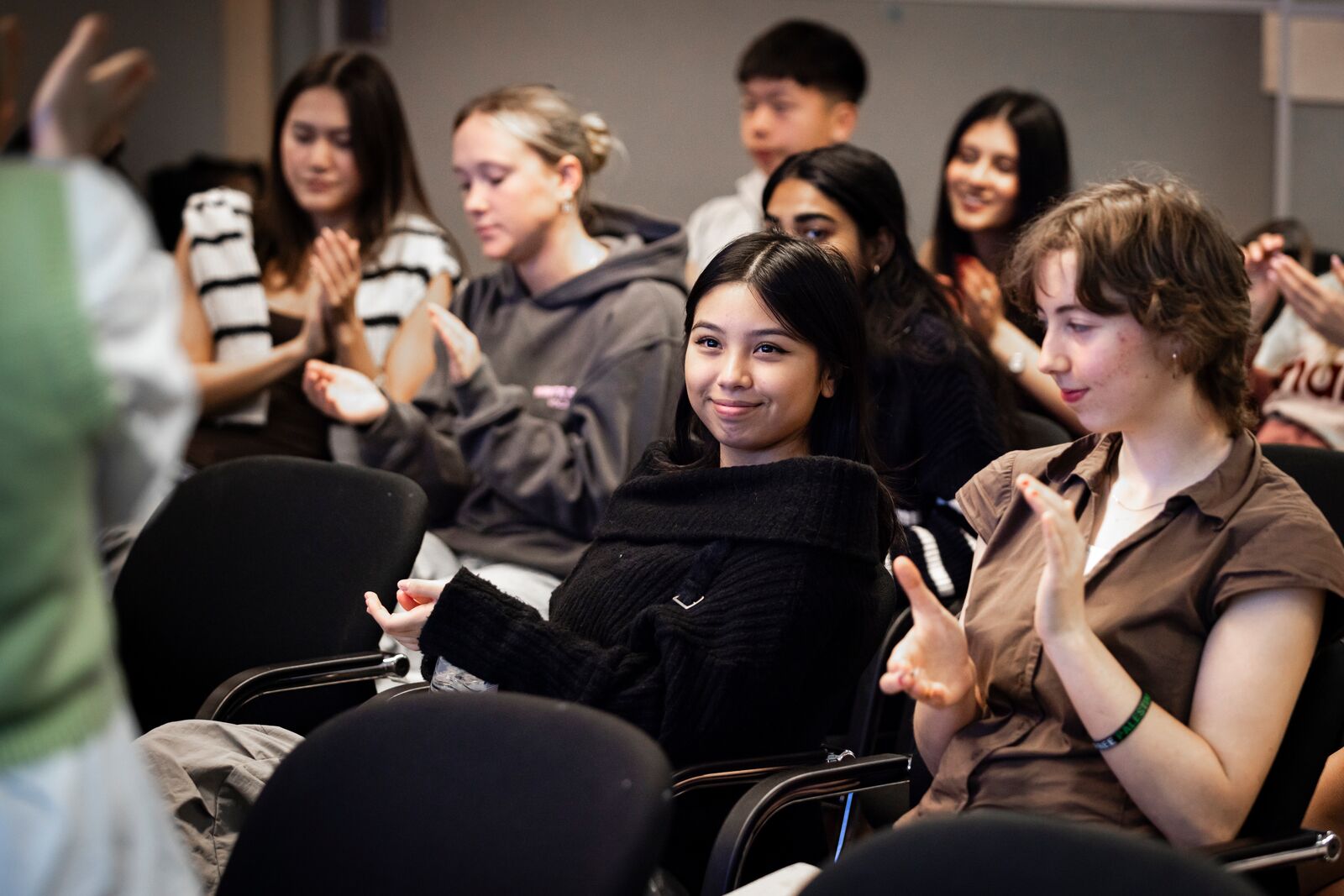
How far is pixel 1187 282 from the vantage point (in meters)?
1.49

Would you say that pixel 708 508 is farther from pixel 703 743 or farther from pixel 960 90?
pixel 960 90

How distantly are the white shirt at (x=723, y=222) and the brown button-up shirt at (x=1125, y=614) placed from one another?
77.1 inches

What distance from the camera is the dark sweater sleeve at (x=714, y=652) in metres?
1.66

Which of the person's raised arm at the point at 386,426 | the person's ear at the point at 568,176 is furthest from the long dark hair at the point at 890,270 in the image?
the person's raised arm at the point at 386,426

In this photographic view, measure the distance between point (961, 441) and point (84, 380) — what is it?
1.82m

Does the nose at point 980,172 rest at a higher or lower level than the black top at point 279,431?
higher

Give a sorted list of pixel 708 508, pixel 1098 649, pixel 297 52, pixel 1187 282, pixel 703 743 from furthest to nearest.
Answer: pixel 297 52, pixel 708 508, pixel 703 743, pixel 1187 282, pixel 1098 649

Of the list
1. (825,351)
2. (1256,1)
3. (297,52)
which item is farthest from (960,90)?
(825,351)

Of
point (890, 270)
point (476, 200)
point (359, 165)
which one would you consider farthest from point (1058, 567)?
point (359, 165)

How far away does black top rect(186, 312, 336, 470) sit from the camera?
9.88ft

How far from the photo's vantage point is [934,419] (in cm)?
247

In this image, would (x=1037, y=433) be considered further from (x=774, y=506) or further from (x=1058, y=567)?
(x=1058, y=567)

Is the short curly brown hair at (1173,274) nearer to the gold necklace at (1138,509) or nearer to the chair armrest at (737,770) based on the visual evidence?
the gold necklace at (1138,509)

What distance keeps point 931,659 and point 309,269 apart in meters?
2.18
